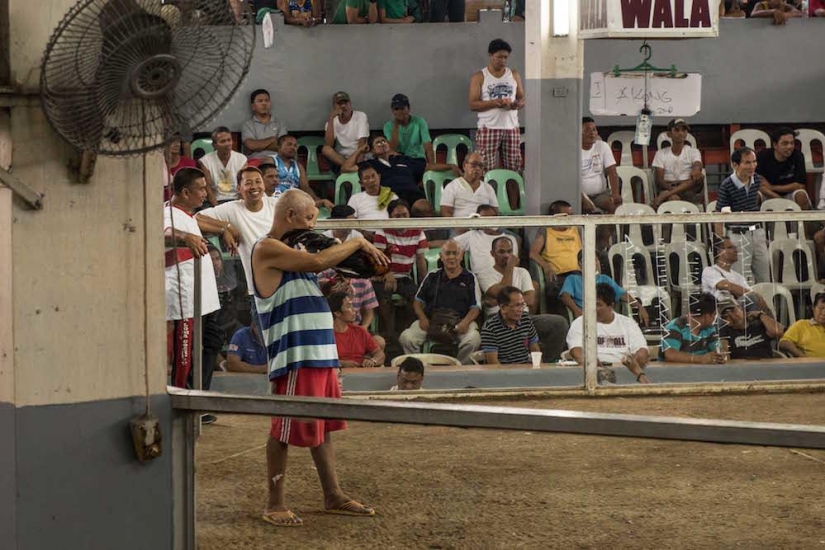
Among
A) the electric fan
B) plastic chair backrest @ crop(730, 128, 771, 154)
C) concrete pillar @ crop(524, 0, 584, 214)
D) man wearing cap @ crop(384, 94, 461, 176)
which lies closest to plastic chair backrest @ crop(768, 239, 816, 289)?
concrete pillar @ crop(524, 0, 584, 214)

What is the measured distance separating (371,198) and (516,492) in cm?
595

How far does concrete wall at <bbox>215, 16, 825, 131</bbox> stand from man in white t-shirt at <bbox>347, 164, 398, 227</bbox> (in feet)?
9.30

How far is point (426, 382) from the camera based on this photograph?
977 centimetres

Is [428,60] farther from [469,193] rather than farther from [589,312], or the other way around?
[589,312]

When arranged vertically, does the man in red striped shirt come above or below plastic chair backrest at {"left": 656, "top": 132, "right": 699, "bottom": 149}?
below

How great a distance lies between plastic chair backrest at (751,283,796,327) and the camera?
34.0ft

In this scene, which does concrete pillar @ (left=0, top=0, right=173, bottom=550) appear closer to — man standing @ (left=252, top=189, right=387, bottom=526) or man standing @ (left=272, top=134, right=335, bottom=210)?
man standing @ (left=252, top=189, right=387, bottom=526)

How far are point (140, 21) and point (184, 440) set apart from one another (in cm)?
152

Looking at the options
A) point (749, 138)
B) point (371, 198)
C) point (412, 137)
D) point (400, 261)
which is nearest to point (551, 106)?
point (371, 198)

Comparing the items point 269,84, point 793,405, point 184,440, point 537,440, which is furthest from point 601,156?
point 184,440

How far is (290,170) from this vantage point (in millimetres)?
13305

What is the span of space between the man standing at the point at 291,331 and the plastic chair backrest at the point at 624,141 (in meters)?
9.47

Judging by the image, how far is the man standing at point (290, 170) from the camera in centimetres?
1298

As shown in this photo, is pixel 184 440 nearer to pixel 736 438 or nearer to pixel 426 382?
pixel 736 438
